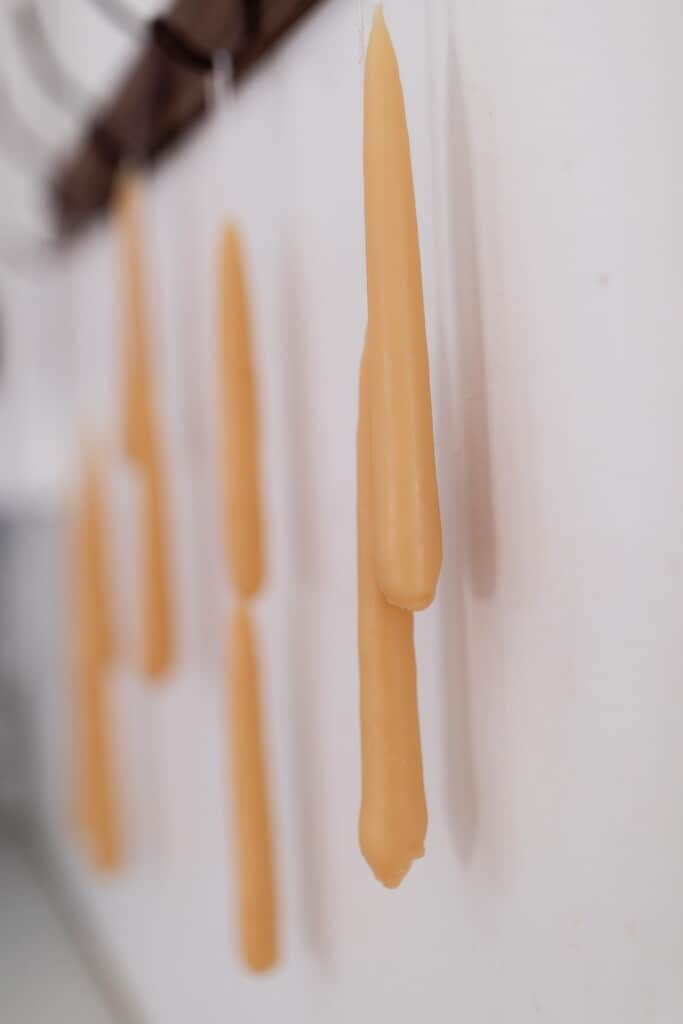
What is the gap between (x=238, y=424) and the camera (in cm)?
36

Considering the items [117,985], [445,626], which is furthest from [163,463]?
[117,985]

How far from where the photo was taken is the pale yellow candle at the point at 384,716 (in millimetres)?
259

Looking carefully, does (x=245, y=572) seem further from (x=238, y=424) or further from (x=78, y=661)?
(x=78, y=661)

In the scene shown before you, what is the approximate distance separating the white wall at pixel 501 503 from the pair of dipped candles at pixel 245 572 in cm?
4

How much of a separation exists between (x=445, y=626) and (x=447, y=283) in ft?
0.39

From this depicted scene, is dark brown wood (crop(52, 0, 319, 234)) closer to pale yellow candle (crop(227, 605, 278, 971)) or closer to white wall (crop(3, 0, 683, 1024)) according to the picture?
white wall (crop(3, 0, 683, 1024))

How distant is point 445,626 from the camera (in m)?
0.32

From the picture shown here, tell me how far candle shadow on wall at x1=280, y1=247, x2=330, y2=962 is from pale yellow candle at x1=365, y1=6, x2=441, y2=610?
16 centimetres

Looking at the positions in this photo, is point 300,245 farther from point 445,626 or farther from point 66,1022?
point 66,1022

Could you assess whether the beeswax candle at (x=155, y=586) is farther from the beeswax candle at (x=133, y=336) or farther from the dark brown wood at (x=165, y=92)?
the dark brown wood at (x=165, y=92)

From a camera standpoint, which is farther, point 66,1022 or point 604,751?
point 66,1022

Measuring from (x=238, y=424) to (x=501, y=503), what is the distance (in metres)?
0.12

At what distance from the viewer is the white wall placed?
0.24 metres

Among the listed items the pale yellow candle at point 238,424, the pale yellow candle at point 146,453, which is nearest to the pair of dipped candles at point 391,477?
the pale yellow candle at point 238,424
